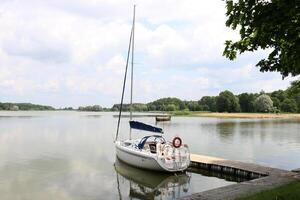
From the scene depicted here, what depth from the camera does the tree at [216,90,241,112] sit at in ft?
479

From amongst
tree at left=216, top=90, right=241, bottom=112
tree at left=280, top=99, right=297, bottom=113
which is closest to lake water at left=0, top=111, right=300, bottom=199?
tree at left=280, top=99, right=297, bottom=113

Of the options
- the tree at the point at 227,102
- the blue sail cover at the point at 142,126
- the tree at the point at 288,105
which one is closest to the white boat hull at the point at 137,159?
the blue sail cover at the point at 142,126

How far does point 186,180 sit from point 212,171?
2.72 meters

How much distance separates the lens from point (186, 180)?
2167cm

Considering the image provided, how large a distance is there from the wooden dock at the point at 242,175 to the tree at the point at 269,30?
5.48 m

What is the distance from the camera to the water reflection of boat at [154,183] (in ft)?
61.5

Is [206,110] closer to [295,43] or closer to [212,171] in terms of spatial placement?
[212,171]

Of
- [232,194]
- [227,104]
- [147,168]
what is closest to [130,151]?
[147,168]

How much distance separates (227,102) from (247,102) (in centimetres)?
1012

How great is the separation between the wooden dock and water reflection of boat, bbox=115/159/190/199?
7.17 feet

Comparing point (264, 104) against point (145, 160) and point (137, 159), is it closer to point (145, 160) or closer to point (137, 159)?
point (137, 159)

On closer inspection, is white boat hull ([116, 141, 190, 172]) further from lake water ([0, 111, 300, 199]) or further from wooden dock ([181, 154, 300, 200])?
wooden dock ([181, 154, 300, 200])

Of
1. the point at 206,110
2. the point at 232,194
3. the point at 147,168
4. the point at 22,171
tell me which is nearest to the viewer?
the point at 232,194

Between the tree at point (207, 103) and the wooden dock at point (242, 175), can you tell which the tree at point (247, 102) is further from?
the wooden dock at point (242, 175)
